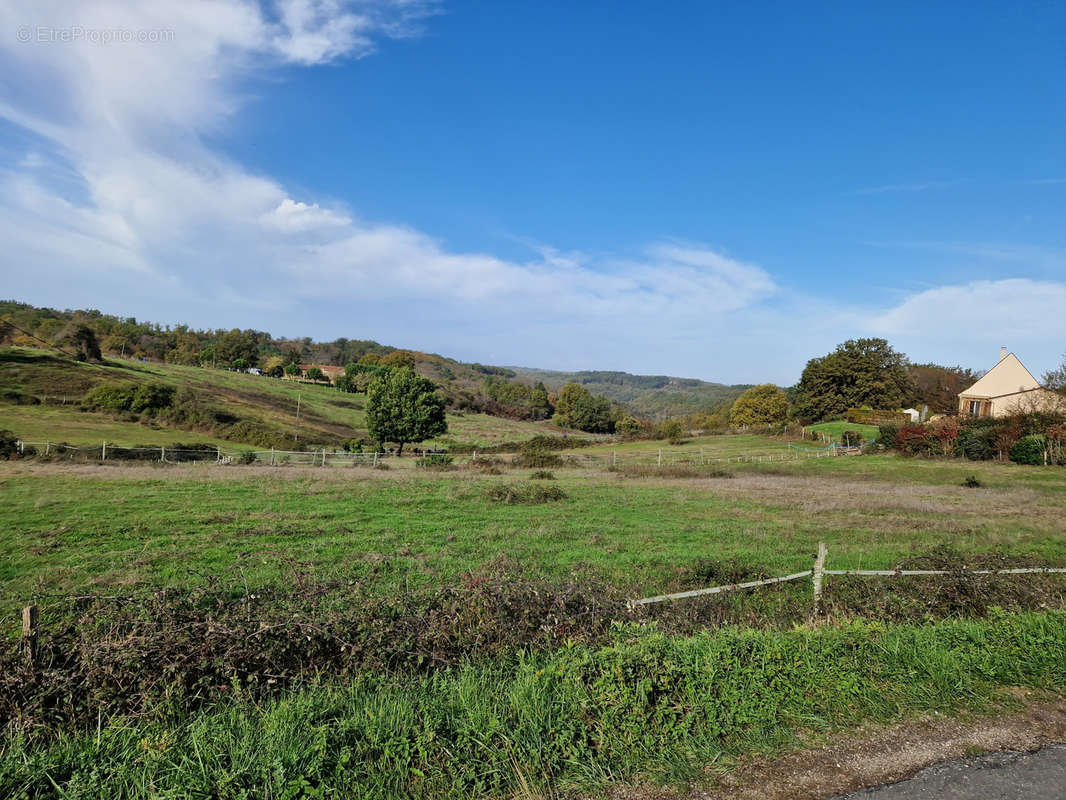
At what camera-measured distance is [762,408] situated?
9225 cm

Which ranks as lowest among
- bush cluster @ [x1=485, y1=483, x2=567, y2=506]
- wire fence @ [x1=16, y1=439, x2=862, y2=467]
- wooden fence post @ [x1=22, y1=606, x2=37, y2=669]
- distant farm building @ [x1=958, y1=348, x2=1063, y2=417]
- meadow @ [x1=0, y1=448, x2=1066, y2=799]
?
wire fence @ [x1=16, y1=439, x2=862, y2=467]

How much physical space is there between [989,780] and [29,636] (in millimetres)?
7141

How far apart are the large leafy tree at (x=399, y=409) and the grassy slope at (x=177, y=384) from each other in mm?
9726

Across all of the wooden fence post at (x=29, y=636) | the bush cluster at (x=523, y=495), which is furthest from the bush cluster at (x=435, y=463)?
the wooden fence post at (x=29, y=636)

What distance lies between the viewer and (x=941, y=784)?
→ 12.8 feet

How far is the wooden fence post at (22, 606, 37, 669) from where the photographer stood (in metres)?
4.64

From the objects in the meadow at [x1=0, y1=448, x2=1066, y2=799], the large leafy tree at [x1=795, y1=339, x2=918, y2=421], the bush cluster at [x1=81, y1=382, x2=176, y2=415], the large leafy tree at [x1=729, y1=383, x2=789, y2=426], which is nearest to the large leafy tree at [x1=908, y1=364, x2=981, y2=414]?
the large leafy tree at [x1=795, y1=339, x2=918, y2=421]

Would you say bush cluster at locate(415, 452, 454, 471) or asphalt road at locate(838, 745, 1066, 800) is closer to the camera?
asphalt road at locate(838, 745, 1066, 800)

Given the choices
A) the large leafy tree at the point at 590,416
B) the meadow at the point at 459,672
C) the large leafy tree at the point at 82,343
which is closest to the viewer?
the meadow at the point at 459,672

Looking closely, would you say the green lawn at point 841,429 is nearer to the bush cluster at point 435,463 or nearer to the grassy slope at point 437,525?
the grassy slope at point 437,525

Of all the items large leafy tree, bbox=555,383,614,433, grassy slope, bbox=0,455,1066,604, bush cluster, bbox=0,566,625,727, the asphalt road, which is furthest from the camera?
large leafy tree, bbox=555,383,614,433

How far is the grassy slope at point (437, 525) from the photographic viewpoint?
11812 millimetres

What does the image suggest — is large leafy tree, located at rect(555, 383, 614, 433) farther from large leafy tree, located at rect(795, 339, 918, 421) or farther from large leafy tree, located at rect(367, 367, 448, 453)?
large leafy tree, located at rect(367, 367, 448, 453)

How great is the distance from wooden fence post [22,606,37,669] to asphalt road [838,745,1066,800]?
5.99m
